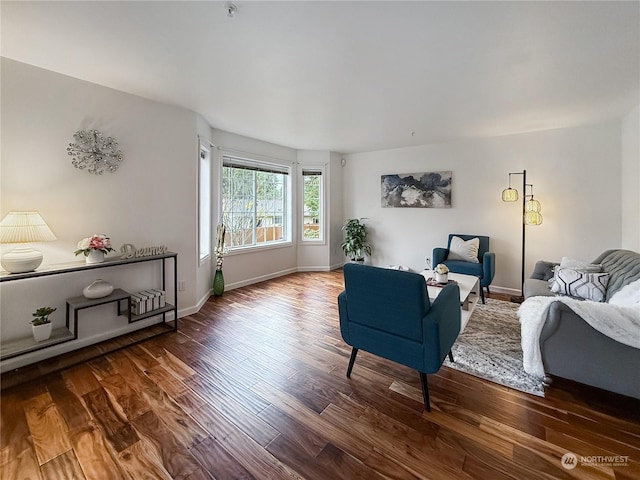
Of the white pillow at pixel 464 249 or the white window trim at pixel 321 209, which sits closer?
the white pillow at pixel 464 249

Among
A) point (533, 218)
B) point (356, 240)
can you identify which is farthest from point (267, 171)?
point (533, 218)

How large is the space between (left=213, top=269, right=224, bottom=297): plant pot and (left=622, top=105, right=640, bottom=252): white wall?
212 inches

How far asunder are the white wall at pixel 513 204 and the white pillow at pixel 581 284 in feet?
5.30

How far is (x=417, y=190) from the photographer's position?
17.1ft

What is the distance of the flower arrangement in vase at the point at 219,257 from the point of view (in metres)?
4.15

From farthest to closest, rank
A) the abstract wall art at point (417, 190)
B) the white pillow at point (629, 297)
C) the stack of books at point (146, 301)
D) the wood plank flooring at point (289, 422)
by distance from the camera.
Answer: the abstract wall art at point (417, 190) < the stack of books at point (146, 301) < the white pillow at point (629, 297) < the wood plank flooring at point (289, 422)

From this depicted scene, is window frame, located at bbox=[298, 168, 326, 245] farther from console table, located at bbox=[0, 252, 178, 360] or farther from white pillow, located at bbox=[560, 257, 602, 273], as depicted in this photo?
white pillow, located at bbox=[560, 257, 602, 273]

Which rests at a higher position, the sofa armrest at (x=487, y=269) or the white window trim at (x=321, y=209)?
the white window trim at (x=321, y=209)

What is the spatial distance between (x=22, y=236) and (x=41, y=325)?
29.0 inches

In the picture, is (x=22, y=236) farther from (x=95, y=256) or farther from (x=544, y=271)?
(x=544, y=271)

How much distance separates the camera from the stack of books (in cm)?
276

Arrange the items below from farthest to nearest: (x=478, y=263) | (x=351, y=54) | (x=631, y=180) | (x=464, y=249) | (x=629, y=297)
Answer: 1. (x=464, y=249)
2. (x=478, y=263)
3. (x=631, y=180)
4. (x=351, y=54)
5. (x=629, y=297)

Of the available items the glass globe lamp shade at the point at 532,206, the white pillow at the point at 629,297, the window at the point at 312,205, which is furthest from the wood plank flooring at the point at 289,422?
the window at the point at 312,205

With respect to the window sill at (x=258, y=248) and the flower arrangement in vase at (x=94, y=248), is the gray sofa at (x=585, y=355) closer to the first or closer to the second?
the flower arrangement in vase at (x=94, y=248)
